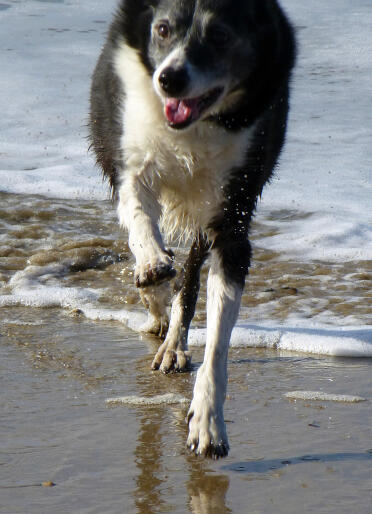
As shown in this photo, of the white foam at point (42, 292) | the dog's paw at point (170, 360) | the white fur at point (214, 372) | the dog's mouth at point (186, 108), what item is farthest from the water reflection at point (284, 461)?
the white foam at point (42, 292)

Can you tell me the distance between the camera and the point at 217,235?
365 centimetres

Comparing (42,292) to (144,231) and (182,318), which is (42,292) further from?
(144,231)

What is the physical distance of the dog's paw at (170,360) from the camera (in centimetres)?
382

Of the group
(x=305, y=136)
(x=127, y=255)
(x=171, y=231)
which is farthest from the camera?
(x=305, y=136)

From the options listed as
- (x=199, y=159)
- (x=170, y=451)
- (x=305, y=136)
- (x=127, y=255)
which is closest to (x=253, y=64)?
(x=199, y=159)

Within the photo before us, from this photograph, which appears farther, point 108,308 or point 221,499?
point 108,308

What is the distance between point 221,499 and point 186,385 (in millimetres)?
1200

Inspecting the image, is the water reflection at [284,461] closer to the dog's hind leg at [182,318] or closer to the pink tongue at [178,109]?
the dog's hind leg at [182,318]

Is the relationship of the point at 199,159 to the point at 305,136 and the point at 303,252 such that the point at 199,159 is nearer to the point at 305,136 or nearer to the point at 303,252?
the point at 303,252

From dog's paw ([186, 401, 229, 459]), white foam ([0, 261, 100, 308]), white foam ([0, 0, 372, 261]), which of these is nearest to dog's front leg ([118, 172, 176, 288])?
dog's paw ([186, 401, 229, 459])

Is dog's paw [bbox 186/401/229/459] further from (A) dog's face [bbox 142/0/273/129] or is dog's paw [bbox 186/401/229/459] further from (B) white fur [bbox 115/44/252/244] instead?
(A) dog's face [bbox 142/0/273/129]

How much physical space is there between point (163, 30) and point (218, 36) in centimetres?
22

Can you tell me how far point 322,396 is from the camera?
11.3 ft

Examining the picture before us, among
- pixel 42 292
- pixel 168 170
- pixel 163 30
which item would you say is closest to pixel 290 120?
pixel 42 292
